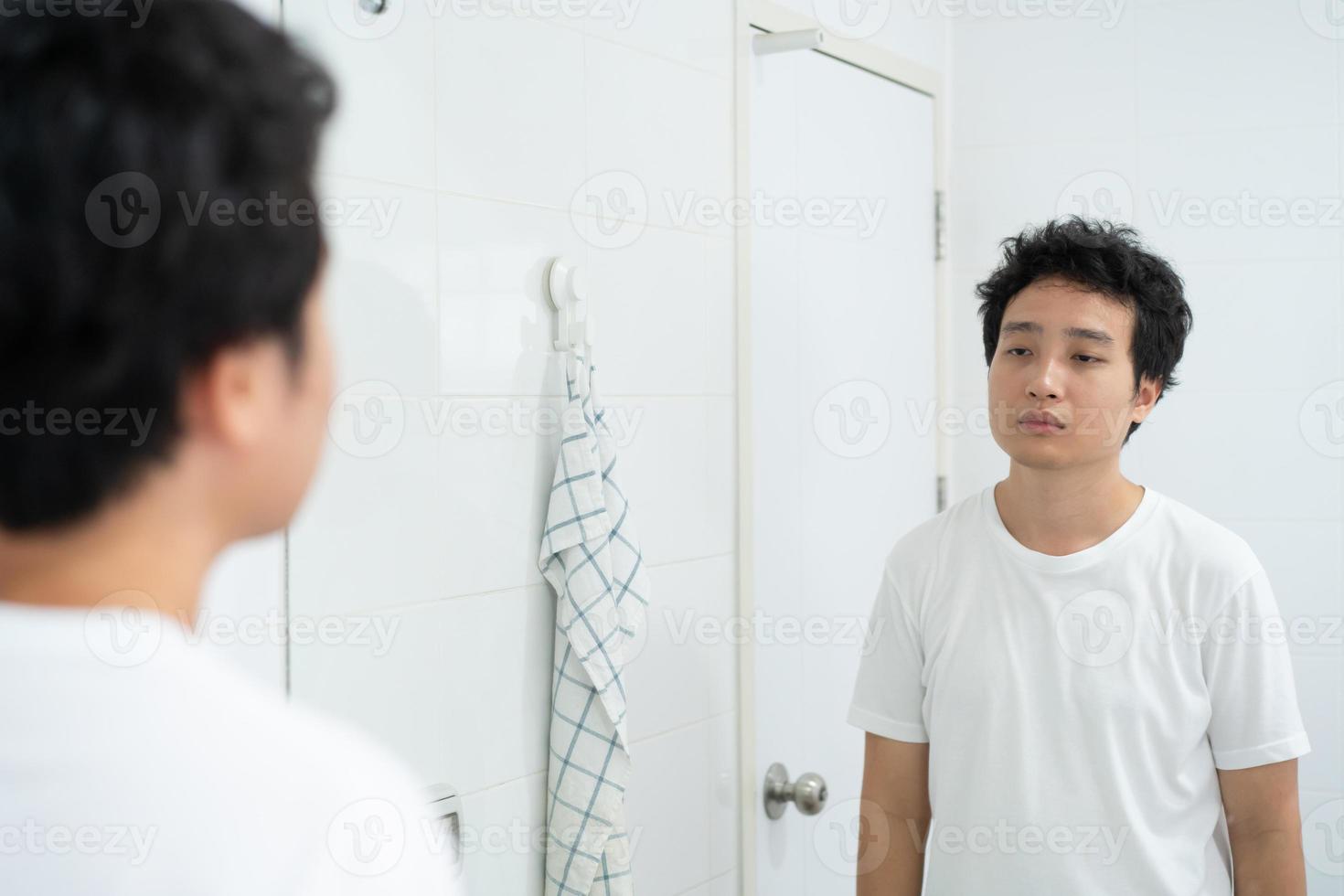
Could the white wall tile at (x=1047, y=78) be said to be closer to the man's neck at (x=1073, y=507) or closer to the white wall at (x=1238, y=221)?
the white wall at (x=1238, y=221)

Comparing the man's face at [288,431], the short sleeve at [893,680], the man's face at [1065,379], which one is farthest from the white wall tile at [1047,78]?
the man's face at [288,431]

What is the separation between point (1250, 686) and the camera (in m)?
1.33

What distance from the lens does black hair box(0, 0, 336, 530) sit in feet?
1.06

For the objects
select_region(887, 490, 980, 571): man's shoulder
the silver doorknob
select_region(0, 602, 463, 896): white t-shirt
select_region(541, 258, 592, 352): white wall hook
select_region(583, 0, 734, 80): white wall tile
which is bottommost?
the silver doorknob

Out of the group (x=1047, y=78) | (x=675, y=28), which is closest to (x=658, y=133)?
(x=675, y=28)

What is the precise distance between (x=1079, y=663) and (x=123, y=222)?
4.21 feet

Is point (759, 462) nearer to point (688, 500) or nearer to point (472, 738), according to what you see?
point (688, 500)

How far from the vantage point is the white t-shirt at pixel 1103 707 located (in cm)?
134

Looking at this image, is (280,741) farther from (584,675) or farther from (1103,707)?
(1103,707)

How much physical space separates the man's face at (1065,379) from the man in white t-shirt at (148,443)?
1175 mm

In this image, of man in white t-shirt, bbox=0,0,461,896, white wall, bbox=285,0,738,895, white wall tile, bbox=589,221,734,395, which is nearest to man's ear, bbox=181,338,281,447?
man in white t-shirt, bbox=0,0,461,896

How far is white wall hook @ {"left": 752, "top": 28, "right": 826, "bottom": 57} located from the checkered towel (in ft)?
2.23

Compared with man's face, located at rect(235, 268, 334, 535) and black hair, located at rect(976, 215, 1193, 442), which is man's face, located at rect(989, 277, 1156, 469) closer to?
black hair, located at rect(976, 215, 1193, 442)

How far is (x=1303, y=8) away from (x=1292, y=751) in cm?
144
